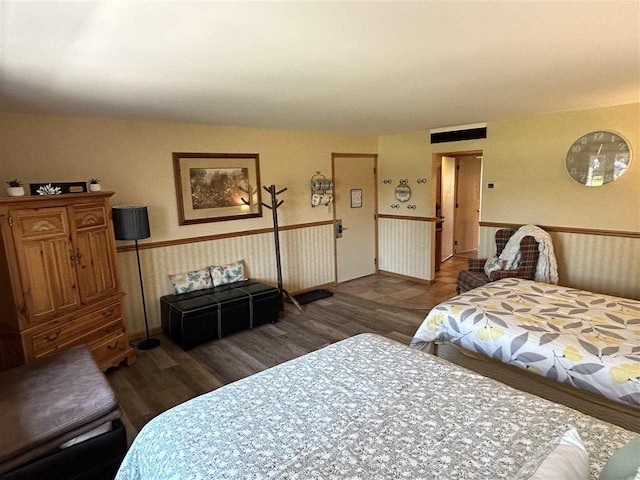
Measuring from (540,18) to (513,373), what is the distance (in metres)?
2.11

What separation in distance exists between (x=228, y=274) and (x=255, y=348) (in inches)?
45.7

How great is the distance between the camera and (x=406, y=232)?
6090 millimetres

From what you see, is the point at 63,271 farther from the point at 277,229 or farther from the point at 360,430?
the point at 360,430

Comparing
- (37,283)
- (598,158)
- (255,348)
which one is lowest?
(255,348)

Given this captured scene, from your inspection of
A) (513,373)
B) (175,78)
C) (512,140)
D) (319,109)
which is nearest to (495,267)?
(512,140)

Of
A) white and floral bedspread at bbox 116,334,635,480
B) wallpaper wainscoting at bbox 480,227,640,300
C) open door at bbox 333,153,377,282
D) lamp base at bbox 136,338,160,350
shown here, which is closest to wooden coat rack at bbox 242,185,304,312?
open door at bbox 333,153,377,282

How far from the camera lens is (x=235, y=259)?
4789 millimetres

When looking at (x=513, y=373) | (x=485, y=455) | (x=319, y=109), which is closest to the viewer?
(x=485, y=455)

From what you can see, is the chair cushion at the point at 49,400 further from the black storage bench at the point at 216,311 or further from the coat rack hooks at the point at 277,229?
the coat rack hooks at the point at 277,229

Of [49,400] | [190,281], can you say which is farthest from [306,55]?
[190,281]

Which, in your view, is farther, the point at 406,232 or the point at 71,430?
the point at 406,232

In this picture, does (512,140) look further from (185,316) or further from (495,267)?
(185,316)

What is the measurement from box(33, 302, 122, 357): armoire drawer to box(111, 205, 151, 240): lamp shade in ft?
2.19

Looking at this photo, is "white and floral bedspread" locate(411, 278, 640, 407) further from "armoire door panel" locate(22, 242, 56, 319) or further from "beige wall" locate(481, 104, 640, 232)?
"armoire door panel" locate(22, 242, 56, 319)
